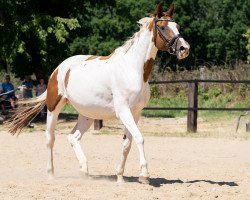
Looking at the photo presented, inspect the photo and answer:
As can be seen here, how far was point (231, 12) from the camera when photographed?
201 ft

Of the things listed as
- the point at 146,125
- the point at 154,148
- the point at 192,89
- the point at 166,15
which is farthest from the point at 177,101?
the point at 166,15

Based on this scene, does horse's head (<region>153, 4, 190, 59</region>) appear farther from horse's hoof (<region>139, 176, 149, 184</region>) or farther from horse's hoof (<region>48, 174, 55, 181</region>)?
horse's hoof (<region>48, 174, 55, 181</region>)

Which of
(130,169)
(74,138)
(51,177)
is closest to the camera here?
(51,177)

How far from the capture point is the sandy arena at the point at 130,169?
7.86 meters

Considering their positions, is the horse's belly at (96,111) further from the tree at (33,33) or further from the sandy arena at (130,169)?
the tree at (33,33)

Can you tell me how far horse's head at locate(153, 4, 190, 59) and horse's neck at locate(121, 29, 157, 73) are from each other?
10cm

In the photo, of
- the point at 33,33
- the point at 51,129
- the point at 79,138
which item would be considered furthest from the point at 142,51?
the point at 33,33

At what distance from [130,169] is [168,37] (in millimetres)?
2789

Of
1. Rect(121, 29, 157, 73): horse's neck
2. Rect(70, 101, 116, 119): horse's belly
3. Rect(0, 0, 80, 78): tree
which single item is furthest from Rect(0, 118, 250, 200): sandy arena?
Rect(0, 0, 80, 78): tree

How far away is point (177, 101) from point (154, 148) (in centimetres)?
1397

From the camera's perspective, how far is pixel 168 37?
8.55 metres

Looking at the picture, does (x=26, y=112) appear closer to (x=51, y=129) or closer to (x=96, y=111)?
(x=51, y=129)

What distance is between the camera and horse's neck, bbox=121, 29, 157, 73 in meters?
8.74

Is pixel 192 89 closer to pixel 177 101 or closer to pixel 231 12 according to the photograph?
pixel 177 101
